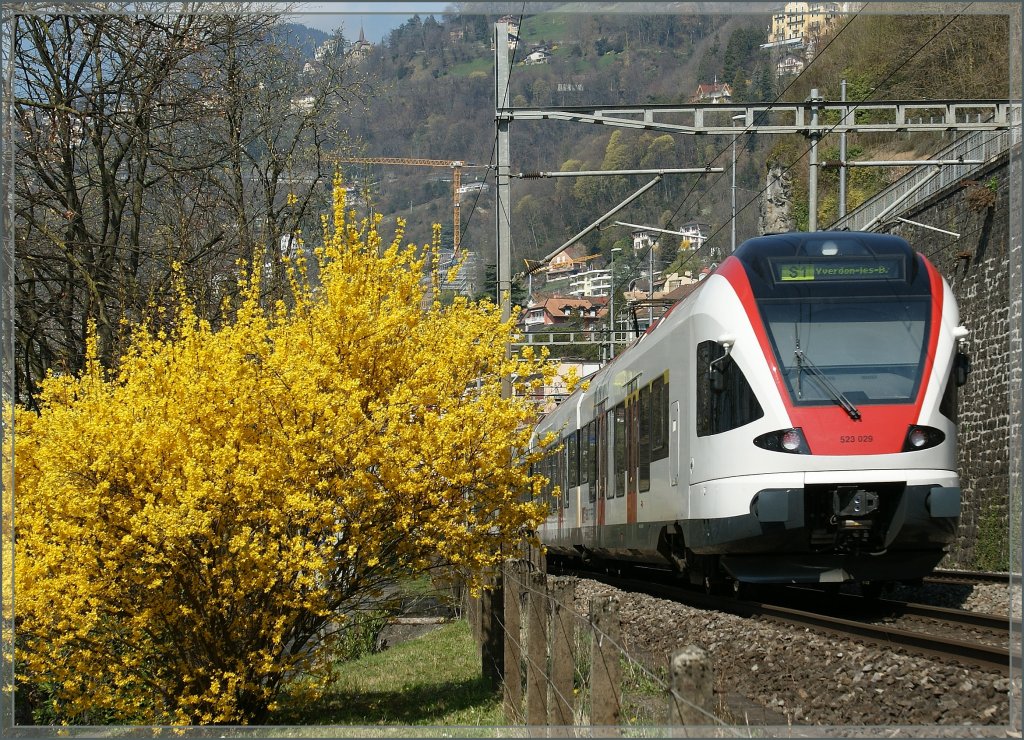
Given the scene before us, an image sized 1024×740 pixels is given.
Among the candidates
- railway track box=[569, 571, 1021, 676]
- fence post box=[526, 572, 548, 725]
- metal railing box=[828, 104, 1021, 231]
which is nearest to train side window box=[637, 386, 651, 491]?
railway track box=[569, 571, 1021, 676]

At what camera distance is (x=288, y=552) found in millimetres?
8750

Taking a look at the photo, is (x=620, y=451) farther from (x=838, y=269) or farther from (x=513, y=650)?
(x=513, y=650)

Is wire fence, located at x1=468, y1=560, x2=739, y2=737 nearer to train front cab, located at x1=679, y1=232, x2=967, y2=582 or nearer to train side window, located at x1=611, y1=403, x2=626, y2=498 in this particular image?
train front cab, located at x1=679, y1=232, x2=967, y2=582

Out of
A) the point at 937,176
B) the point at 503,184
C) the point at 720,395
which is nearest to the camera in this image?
the point at 720,395

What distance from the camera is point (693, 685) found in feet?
16.2

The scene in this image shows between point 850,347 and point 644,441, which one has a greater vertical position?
point 850,347

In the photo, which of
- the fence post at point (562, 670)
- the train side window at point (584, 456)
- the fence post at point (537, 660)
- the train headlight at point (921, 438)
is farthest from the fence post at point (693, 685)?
the train side window at point (584, 456)

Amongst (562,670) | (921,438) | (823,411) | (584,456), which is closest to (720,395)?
(823,411)

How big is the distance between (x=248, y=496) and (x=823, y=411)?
15.7 feet

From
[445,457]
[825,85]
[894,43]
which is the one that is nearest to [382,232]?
[445,457]

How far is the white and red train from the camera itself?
10.5m

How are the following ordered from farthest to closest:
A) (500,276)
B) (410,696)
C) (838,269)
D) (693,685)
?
(500,276), (838,269), (410,696), (693,685)

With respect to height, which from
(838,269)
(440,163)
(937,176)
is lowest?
(838,269)

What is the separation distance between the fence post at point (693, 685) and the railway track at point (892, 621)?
8.58 ft
